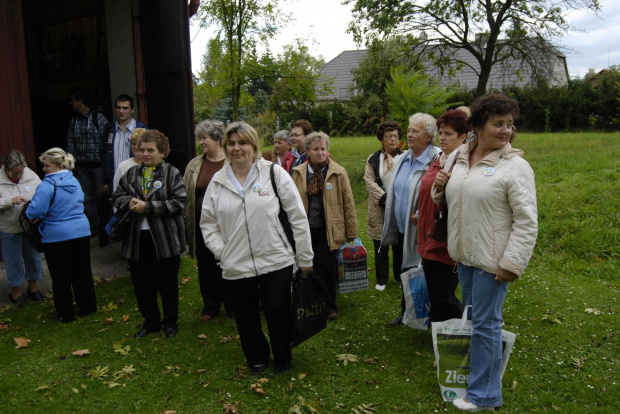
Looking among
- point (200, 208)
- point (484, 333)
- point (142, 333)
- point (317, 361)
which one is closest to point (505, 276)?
point (484, 333)

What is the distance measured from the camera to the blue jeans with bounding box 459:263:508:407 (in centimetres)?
345

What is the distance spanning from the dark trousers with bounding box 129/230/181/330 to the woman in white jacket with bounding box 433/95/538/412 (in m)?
2.81

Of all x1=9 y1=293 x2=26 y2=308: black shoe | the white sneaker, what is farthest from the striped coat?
the white sneaker

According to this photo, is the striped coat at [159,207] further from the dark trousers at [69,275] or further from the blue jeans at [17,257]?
the blue jeans at [17,257]

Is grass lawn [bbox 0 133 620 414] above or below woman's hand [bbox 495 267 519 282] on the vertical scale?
below

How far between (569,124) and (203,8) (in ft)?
60.7

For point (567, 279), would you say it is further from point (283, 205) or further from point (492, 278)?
point (283, 205)

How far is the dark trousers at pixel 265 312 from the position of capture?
4.15m

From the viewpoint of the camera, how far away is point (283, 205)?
163 inches

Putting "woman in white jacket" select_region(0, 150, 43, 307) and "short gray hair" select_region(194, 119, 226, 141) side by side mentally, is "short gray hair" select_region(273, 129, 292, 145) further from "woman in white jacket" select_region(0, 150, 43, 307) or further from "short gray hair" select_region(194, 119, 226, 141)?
"woman in white jacket" select_region(0, 150, 43, 307)

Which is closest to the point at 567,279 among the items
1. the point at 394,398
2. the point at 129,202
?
the point at 394,398

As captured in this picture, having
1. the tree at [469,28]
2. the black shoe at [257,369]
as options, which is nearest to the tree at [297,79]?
the tree at [469,28]

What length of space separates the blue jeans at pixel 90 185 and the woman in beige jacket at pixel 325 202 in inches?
151

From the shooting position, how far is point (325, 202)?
5387 millimetres
